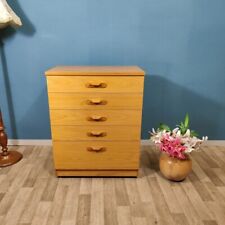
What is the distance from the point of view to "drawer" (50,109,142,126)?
175 centimetres

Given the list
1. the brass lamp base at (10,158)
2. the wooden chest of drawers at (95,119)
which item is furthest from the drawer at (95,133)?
the brass lamp base at (10,158)

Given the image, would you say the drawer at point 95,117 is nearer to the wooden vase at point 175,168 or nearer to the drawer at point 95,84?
the drawer at point 95,84

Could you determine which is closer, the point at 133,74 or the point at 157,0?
the point at 133,74

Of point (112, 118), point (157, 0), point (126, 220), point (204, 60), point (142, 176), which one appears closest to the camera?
point (126, 220)

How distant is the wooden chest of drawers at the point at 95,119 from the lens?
168cm

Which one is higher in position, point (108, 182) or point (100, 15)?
point (100, 15)

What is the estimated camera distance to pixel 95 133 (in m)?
1.79

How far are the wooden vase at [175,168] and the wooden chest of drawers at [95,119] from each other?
8.7 inches

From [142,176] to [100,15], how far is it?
4.61ft

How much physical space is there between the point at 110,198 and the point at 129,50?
50.3 inches

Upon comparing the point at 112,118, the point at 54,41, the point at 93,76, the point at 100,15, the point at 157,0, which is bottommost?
the point at 112,118

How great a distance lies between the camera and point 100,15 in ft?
6.96

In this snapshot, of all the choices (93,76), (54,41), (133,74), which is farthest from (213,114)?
(54,41)

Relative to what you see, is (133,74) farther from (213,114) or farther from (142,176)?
(213,114)
